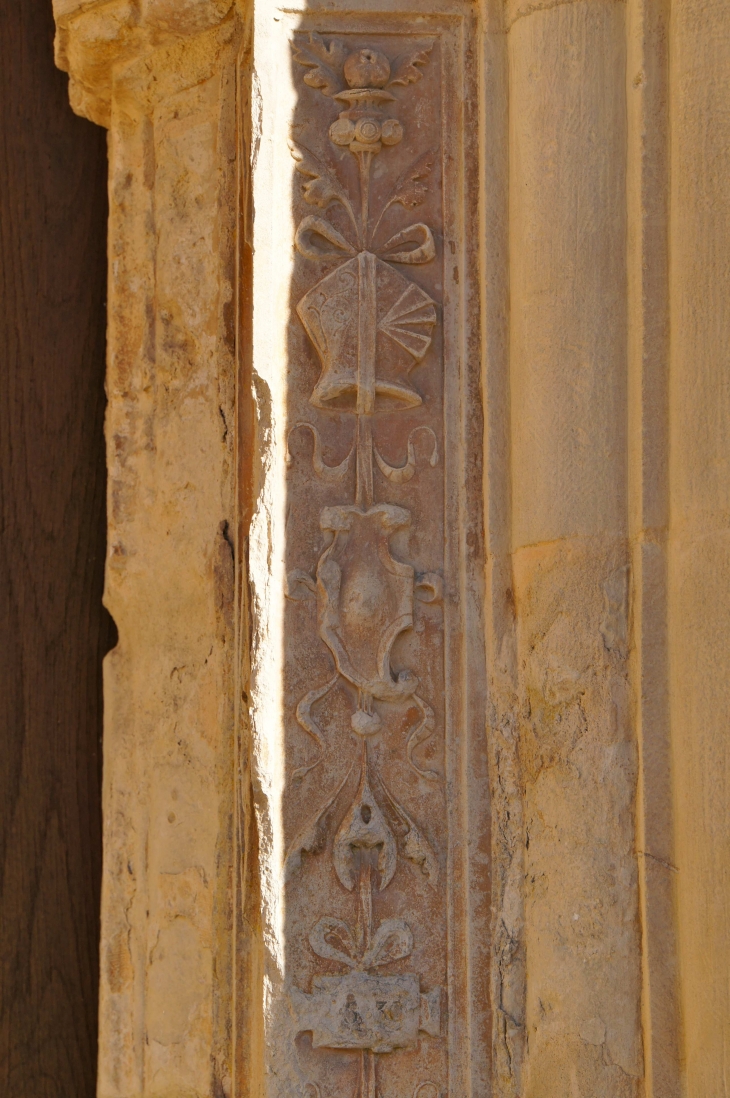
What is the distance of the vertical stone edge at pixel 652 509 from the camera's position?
1.32 m

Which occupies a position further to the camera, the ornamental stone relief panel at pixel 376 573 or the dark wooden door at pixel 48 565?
the dark wooden door at pixel 48 565

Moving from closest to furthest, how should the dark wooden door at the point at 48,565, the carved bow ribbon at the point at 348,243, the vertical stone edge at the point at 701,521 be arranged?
the vertical stone edge at the point at 701,521 → the carved bow ribbon at the point at 348,243 → the dark wooden door at the point at 48,565

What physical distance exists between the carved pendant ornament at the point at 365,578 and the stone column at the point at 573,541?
10cm

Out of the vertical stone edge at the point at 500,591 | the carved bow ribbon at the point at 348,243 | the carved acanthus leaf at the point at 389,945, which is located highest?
the carved bow ribbon at the point at 348,243

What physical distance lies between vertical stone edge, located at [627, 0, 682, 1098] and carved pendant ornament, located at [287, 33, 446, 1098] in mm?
208

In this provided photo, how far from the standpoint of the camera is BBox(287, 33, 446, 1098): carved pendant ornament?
137cm

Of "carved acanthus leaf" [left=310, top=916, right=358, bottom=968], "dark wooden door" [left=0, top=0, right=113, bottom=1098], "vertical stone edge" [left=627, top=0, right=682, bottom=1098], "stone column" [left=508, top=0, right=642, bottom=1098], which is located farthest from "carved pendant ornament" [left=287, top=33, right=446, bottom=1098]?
"dark wooden door" [left=0, top=0, right=113, bottom=1098]

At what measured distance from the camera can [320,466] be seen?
4.69ft

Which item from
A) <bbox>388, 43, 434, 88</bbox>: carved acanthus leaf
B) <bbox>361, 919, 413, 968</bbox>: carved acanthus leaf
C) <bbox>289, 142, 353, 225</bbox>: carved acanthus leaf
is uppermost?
<bbox>388, 43, 434, 88</bbox>: carved acanthus leaf

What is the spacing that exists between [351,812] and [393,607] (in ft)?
0.70

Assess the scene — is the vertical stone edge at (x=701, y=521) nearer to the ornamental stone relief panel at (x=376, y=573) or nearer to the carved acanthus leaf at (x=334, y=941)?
the ornamental stone relief panel at (x=376, y=573)

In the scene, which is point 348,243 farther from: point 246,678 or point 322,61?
point 246,678

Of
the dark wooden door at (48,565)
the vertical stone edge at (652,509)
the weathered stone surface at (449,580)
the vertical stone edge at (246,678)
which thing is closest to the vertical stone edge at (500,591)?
the weathered stone surface at (449,580)

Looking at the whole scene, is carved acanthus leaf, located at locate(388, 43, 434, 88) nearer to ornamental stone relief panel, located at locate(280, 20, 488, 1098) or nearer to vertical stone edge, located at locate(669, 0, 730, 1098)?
ornamental stone relief panel, located at locate(280, 20, 488, 1098)
